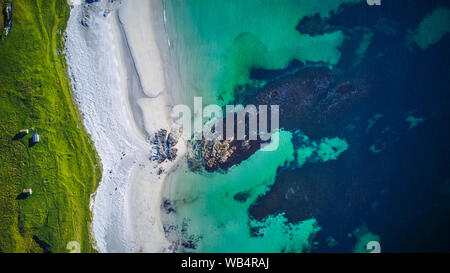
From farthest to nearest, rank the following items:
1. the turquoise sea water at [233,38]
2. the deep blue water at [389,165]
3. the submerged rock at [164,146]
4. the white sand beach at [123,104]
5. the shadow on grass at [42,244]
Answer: the deep blue water at [389,165], the turquoise sea water at [233,38], the submerged rock at [164,146], the white sand beach at [123,104], the shadow on grass at [42,244]

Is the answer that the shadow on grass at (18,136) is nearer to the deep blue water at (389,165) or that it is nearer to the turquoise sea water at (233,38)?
the turquoise sea water at (233,38)

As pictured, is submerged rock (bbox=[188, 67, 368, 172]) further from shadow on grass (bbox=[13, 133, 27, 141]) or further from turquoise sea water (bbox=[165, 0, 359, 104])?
shadow on grass (bbox=[13, 133, 27, 141])

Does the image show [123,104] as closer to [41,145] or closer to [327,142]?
[41,145]

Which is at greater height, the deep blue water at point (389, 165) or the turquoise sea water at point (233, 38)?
the turquoise sea water at point (233, 38)

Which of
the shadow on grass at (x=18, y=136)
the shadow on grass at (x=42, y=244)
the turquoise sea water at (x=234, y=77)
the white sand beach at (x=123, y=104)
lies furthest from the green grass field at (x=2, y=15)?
the shadow on grass at (x=42, y=244)

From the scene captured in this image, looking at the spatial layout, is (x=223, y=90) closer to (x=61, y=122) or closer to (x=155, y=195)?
(x=155, y=195)

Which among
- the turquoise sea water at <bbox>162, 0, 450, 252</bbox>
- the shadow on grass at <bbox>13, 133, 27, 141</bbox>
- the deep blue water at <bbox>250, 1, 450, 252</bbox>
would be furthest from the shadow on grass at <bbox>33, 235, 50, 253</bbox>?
the deep blue water at <bbox>250, 1, 450, 252</bbox>
